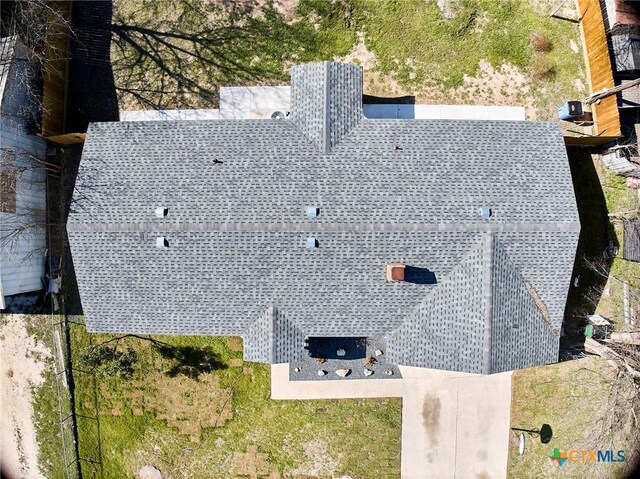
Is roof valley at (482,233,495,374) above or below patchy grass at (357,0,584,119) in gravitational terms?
below

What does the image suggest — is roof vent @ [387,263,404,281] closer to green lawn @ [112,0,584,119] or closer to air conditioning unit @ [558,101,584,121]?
green lawn @ [112,0,584,119]

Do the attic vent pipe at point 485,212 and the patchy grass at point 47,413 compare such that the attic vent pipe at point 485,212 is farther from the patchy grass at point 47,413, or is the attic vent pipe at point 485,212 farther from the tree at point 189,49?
the patchy grass at point 47,413

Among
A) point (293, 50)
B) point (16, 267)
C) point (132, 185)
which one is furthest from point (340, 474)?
point (293, 50)

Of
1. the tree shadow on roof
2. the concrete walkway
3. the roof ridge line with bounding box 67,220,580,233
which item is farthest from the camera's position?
the concrete walkway

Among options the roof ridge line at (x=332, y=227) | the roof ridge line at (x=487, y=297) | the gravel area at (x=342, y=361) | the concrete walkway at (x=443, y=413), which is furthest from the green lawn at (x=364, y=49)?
the concrete walkway at (x=443, y=413)

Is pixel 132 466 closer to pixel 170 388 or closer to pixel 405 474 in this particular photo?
pixel 170 388

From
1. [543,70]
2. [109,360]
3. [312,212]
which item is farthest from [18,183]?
[543,70]

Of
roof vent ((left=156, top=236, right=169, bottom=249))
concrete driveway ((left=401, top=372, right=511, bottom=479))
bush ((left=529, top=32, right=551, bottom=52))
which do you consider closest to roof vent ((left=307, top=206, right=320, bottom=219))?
roof vent ((left=156, top=236, right=169, bottom=249))
